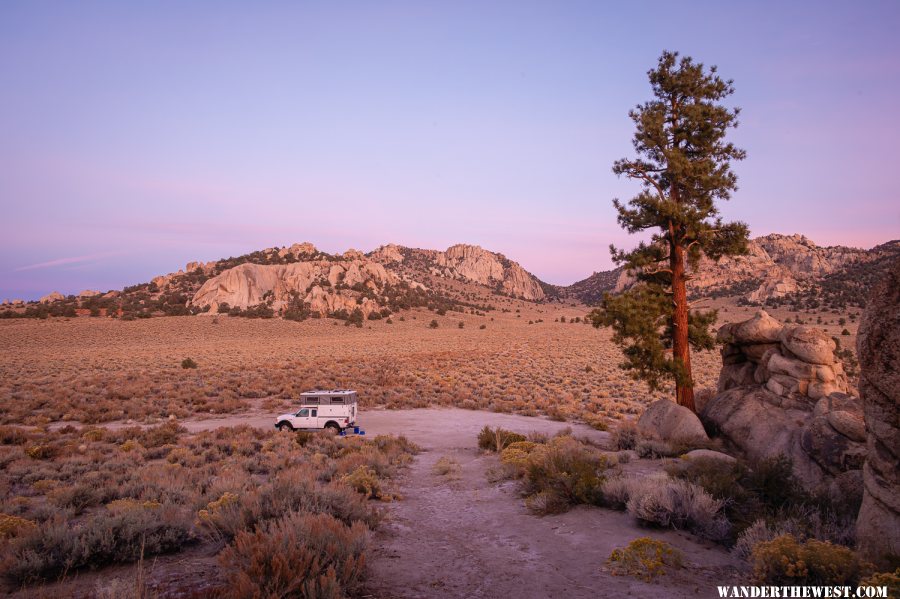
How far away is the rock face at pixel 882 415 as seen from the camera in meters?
5.32

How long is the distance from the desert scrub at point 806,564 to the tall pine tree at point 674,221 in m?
9.15

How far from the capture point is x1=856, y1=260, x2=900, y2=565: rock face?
17.4 ft

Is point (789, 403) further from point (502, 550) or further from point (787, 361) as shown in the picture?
point (502, 550)

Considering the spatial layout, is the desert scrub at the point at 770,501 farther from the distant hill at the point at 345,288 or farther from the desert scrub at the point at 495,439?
the distant hill at the point at 345,288

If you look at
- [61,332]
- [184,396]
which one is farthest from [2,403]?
[61,332]

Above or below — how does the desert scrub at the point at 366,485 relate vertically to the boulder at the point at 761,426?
below

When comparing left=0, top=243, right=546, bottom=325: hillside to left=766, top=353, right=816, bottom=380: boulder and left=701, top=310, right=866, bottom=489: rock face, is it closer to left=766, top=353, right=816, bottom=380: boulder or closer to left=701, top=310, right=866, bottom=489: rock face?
left=701, top=310, right=866, bottom=489: rock face

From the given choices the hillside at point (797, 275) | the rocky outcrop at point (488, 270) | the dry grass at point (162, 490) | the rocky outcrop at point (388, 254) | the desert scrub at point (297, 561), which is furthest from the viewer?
the rocky outcrop at point (488, 270)

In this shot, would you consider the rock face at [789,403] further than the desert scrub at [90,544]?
Yes

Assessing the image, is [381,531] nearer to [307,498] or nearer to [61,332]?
[307,498]

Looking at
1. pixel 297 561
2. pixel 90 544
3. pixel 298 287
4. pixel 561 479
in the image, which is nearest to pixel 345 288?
pixel 298 287

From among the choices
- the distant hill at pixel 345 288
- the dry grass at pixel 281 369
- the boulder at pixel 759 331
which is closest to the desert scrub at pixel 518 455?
the dry grass at pixel 281 369

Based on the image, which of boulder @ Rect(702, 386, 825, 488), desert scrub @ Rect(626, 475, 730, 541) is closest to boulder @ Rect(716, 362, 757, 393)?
boulder @ Rect(702, 386, 825, 488)

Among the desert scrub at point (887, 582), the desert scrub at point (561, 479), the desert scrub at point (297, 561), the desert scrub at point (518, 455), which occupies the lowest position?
the desert scrub at point (518, 455)
